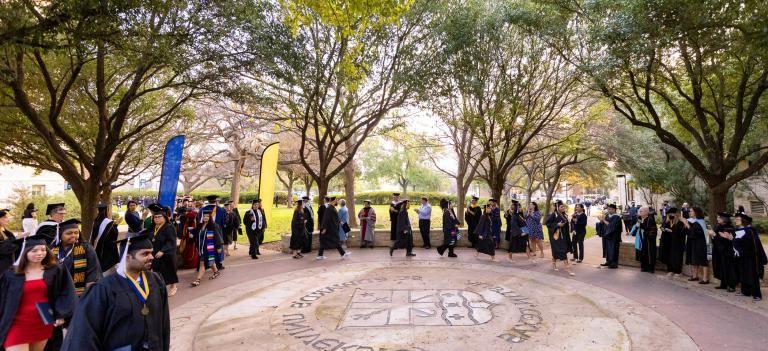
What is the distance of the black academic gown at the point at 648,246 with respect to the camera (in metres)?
9.39

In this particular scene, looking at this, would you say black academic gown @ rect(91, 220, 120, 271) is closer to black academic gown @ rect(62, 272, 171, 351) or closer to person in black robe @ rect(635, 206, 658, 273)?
black academic gown @ rect(62, 272, 171, 351)

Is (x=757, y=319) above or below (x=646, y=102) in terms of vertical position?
below

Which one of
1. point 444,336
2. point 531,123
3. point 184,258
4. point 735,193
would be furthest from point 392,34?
point 735,193

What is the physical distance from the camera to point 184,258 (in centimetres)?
1040

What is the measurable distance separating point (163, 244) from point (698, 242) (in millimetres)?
10857

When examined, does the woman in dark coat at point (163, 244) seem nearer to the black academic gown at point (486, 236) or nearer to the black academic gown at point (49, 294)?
the black academic gown at point (49, 294)

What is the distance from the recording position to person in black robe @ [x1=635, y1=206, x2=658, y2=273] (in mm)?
9398

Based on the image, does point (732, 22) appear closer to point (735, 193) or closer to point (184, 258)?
point (184, 258)

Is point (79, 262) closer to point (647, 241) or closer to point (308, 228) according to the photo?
point (308, 228)

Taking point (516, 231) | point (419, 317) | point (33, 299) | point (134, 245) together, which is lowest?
point (419, 317)

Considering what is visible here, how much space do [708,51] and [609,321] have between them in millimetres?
7455

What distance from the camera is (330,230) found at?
441 inches

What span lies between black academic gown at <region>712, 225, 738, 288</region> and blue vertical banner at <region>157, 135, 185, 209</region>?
13292mm

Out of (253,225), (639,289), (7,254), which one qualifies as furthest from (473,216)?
(7,254)
